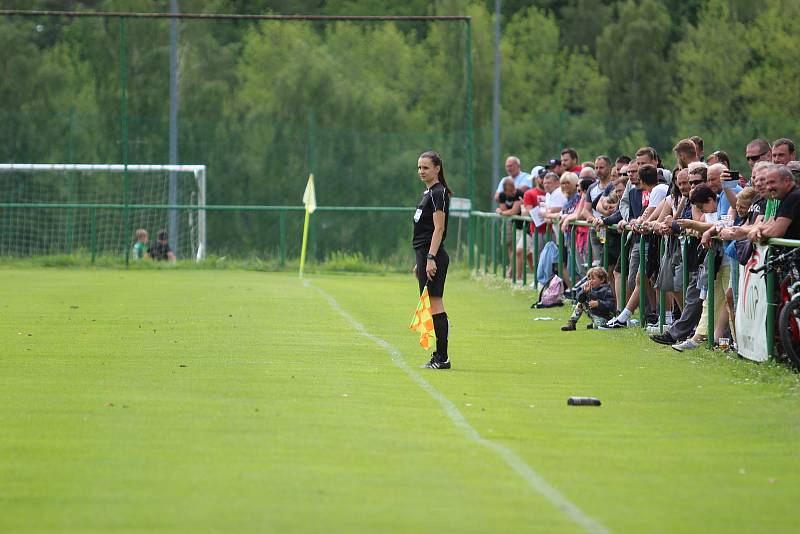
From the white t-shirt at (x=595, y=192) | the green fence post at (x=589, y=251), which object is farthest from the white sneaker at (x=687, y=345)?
the white t-shirt at (x=595, y=192)

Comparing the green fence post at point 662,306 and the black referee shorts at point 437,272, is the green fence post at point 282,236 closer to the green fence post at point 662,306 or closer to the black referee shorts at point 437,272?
the green fence post at point 662,306

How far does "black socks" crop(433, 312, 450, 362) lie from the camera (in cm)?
1310

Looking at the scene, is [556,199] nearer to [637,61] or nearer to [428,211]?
[428,211]

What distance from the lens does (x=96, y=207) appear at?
34094 mm

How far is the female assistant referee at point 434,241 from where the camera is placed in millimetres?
13008

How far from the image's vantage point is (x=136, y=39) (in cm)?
4416

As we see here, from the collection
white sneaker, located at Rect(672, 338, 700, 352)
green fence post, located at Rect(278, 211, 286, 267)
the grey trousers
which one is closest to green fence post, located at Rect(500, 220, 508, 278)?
green fence post, located at Rect(278, 211, 286, 267)

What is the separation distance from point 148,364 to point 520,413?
3.99m

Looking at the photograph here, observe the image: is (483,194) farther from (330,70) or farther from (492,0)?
(492,0)

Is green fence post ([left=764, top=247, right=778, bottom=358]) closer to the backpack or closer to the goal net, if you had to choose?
the backpack

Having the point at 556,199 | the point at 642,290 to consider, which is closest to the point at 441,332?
the point at 642,290

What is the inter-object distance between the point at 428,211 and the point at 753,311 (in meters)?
2.68

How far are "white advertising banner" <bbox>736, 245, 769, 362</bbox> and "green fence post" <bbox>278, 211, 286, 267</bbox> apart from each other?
20863 millimetres

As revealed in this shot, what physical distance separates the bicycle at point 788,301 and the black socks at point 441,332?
96.2 inches
